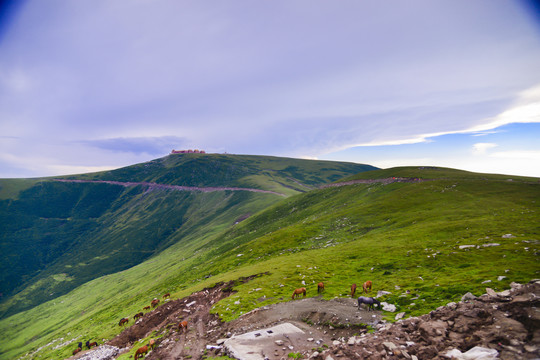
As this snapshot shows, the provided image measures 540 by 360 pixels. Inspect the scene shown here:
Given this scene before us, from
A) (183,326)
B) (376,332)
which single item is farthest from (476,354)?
(183,326)

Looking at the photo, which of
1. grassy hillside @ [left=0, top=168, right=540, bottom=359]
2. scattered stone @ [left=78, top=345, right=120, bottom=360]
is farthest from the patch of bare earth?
scattered stone @ [left=78, top=345, right=120, bottom=360]

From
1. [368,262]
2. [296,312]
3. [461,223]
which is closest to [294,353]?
[296,312]

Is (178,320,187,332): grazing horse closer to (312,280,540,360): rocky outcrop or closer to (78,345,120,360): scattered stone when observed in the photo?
(78,345,120,360): scattered stone

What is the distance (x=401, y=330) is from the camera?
45.9 ft

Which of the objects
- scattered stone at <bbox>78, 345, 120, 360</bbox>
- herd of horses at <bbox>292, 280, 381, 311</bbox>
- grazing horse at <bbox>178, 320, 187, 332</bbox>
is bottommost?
scattered stone at <bbox>78, 345, 120, 360</bbox>

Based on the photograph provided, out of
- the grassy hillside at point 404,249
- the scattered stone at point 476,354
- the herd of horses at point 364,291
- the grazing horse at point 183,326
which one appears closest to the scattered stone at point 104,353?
the grassy hillside at point 404,249

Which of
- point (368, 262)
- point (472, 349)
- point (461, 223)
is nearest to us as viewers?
point (472, 349)

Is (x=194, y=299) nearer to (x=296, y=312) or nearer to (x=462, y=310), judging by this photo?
(x=296, y=312)

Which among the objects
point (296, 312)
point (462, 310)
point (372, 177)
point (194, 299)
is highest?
point (372, 177)

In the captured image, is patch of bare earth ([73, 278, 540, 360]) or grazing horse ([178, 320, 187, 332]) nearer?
patch of bare earth ([73, 278, 540, 360])

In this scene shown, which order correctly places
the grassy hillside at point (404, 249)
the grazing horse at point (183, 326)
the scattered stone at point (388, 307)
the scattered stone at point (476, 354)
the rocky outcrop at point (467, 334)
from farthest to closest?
the grazing horse at point (183, 326), the grassy hillside at point (404, 249), the scattered stone at point (388, 307), the rocky outcrop at point (467, 334), the scattered stone at point (476, 354)

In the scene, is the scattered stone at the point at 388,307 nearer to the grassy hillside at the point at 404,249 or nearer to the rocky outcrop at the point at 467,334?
the grassy hillside at the point at 404,249

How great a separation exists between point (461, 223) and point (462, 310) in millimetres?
32938

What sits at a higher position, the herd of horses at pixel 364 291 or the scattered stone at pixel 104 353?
the herd of horses at pixel 364 291
